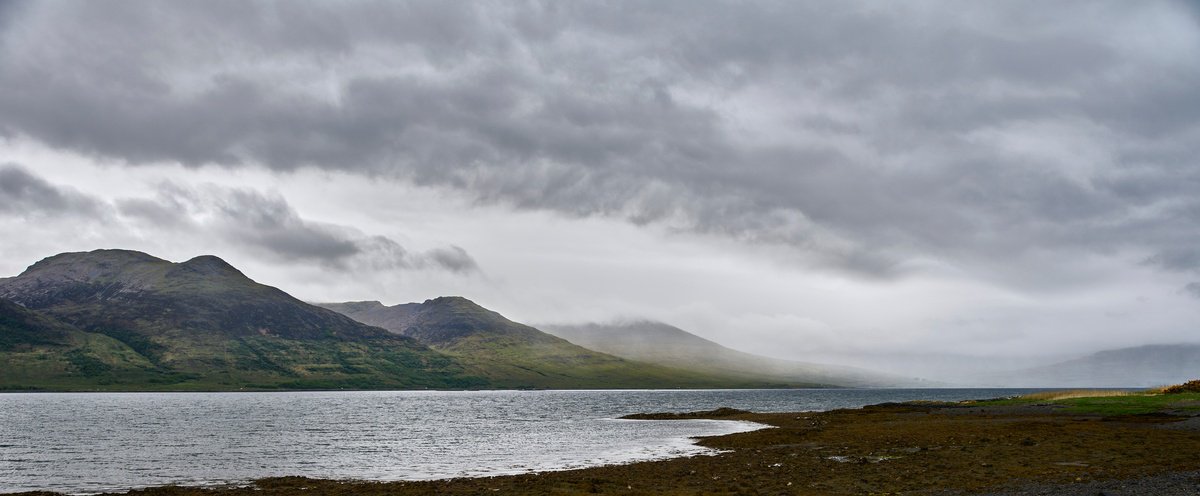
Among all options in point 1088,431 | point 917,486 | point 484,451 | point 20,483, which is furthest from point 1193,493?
point 20,483

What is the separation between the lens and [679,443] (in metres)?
70.9

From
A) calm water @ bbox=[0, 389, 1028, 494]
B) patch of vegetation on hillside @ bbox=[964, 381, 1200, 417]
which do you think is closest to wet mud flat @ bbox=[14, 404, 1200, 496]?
patch of vegetation on hillside @ bbox=[964, 381, 1200, 417]

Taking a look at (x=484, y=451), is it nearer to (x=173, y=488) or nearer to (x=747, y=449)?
(x=747, y=449)

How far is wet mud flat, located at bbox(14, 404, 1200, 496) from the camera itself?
1235 inches

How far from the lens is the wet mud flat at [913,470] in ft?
103

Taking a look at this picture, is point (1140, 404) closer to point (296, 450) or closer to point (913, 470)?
point (913, 470)

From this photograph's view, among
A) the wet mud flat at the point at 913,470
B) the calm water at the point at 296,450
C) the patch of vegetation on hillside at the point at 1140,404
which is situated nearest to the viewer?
the wet mud flat at the point at 913,470

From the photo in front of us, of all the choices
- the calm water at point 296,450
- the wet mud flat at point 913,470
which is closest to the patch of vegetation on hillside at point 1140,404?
the wet mud flat at point 913,470

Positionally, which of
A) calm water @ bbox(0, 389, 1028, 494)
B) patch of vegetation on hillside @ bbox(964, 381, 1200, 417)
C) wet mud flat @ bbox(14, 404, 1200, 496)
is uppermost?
patch of vegetation on hillside @ bbox(964, 381, 1200, 417)

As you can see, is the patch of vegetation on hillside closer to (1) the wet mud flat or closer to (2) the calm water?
(1) the wet mud flat

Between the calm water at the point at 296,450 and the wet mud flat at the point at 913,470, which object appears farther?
the calm water at the point at 296,450

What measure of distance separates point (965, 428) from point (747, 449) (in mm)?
20830

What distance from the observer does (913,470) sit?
123ft

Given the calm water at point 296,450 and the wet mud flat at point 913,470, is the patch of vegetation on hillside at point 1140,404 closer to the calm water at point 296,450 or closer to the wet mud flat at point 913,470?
the wet mud flat at point 913,470
